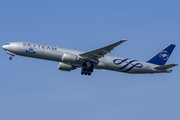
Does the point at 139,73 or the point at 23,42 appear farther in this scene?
the point at 139,73

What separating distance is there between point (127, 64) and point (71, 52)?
9.41 metres

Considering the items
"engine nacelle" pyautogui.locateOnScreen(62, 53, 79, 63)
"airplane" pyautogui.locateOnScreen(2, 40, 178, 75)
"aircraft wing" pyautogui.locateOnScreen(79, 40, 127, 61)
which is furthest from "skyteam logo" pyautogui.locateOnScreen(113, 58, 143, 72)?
"engine nacelle" pyautogui.locateOnScreen(62, 53, 79, 63)

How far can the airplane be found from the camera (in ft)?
154

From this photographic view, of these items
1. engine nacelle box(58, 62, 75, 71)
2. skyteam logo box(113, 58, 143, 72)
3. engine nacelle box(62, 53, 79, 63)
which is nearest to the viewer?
engine nacelle box(62, 53, 79, 63)

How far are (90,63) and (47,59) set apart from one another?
22.4ft

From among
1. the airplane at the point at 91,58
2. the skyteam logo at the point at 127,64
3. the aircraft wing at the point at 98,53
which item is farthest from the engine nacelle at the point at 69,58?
the skyteam logo at the point at 127,64

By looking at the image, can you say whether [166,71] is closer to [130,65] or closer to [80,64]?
[130,65]

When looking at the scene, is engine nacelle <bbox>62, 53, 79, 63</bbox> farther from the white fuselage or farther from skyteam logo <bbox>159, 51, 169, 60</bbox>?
skyteam logo <bbox>159, 51, 169, 60</bbox>

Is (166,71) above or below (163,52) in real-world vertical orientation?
below

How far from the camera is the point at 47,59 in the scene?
4731 cm

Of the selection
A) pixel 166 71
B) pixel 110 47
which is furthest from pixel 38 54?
pixel 166 71

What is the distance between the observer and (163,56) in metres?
52.9

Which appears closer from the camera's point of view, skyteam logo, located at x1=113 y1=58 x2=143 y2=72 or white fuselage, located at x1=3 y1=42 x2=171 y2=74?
white fuselage, located at x1=3 y1=42 x2=171 y2=74

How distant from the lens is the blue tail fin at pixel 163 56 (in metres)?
52.6
